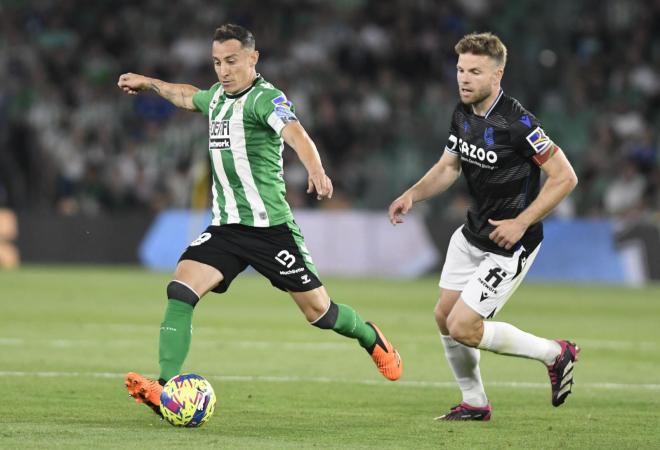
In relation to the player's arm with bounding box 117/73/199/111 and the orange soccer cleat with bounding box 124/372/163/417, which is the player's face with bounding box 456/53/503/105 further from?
the orange soccer cleat with bounding box 124/372/163/417

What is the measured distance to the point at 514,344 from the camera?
28.8 ft

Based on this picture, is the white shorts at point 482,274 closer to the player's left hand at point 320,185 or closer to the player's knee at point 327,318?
the player's knee at point 327,318

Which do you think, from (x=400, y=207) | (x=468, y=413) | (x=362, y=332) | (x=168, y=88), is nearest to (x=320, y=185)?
(x=400, y=207)

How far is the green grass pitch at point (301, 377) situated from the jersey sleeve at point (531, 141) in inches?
67.2

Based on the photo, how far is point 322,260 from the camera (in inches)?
1008

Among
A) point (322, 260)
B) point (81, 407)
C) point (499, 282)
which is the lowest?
point (322, 260)

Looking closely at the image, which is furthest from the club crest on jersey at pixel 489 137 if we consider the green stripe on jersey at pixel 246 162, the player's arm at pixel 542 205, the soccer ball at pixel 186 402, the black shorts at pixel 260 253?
the soccer ball at pixel 186 402

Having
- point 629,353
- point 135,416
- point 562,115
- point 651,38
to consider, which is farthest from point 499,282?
point 651,38

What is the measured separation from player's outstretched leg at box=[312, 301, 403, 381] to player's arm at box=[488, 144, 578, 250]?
4.22ft

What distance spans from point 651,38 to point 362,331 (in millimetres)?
20600

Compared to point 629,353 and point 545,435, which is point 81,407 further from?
point 629,353

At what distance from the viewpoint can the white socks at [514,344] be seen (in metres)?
8.71

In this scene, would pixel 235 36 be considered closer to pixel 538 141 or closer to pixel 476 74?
pixel 476 74

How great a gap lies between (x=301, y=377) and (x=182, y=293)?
2725 mm
